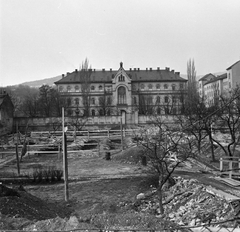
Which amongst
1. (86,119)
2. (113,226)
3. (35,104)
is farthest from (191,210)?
(35,104)

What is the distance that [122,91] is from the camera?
228 feet

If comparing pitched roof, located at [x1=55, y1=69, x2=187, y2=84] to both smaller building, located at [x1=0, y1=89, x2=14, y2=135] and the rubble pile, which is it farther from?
the rubble pile

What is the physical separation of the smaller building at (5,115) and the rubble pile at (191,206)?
34647 millimetres

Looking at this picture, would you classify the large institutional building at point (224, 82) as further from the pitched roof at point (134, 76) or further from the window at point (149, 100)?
the window at point (149, 100)

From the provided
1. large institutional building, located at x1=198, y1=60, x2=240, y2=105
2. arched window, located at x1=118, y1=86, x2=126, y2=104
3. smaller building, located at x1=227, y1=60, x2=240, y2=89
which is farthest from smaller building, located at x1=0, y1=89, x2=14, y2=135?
smaller building, located at x1=227, y1=60, x2=240, y2=89

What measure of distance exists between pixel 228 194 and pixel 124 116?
3987cm

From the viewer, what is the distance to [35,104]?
5881 centimetres

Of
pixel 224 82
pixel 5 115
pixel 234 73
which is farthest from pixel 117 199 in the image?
pixel 224 82

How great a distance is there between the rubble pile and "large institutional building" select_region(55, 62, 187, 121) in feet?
162

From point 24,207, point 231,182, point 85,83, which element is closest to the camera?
point 24,207

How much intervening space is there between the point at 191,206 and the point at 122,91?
60.0 m

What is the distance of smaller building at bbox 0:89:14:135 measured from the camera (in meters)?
42.4

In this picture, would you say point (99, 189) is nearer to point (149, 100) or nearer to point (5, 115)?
point (5, 115)

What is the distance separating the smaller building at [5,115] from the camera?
4241cm
